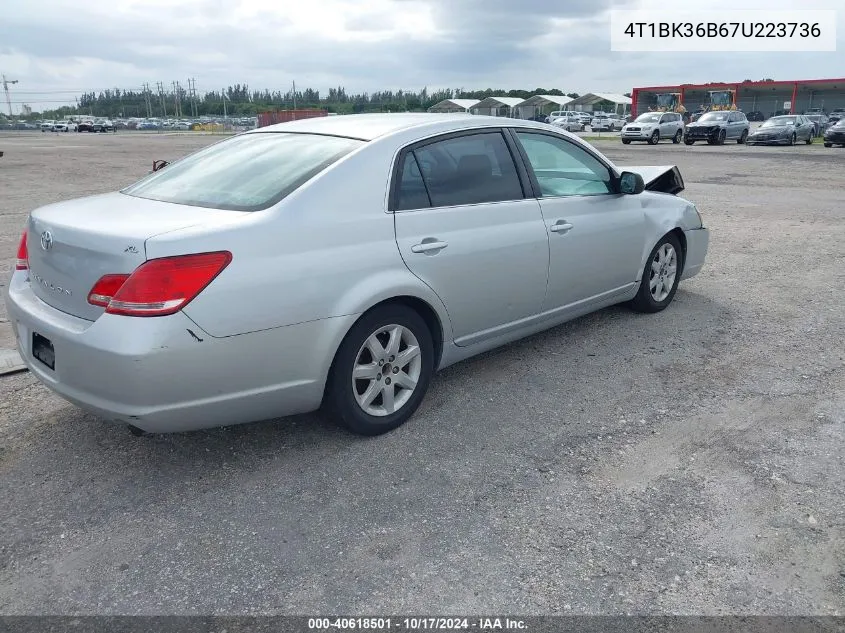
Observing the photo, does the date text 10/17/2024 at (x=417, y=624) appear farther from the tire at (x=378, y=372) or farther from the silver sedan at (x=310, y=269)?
the tire at (x=378, y=372)

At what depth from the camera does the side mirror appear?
16.4ft

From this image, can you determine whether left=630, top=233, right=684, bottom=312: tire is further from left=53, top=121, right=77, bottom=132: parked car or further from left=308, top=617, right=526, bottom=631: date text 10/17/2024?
left=53, top=121, right=77, bottom=132: parked car

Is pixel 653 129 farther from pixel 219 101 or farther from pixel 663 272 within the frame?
pixel 219 101

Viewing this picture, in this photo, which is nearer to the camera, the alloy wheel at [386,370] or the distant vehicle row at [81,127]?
the alloy wheel at [386,370]

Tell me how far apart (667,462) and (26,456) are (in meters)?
3.11

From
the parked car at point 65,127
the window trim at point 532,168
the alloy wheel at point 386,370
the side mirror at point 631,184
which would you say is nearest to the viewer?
the alloy wheel at point 386,370

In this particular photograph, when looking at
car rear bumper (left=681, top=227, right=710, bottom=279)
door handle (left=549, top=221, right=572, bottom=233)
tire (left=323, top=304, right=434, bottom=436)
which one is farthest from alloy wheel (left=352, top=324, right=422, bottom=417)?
car rear bumper (left=681, top=227, right=710, bottom=279)

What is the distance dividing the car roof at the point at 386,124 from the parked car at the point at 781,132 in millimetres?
33274

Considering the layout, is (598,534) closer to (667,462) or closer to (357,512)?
(667,462)

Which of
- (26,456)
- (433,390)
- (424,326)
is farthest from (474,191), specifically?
(26,456)

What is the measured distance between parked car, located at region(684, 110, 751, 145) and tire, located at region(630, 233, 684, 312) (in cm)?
3125

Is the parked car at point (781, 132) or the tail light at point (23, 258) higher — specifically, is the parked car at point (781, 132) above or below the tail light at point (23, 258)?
above

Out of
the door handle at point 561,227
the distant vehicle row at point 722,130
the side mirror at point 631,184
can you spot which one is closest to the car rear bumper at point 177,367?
the door handle at point 561,227

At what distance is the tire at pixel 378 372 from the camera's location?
11.3 ft
